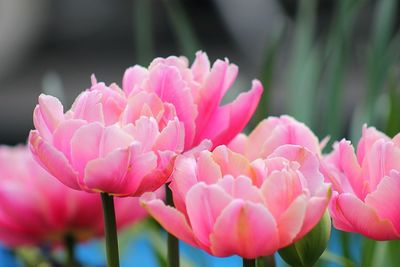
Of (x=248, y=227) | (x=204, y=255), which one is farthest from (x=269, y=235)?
(x=204, y=255)

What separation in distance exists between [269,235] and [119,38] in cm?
507

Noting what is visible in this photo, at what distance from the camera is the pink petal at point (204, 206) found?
0.31 m

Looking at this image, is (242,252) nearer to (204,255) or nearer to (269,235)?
(269,235)

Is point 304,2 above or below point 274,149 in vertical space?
above

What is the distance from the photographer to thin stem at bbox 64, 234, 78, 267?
534mm

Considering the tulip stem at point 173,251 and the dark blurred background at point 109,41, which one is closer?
the tulip stem at point 173,251

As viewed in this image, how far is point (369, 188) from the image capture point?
34cm

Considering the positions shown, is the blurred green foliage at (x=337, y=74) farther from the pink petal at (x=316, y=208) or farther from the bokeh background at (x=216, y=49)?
the pink petal at (x=316, y=208)

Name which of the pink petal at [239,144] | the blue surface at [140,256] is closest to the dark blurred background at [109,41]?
the blue surface at [140,256]

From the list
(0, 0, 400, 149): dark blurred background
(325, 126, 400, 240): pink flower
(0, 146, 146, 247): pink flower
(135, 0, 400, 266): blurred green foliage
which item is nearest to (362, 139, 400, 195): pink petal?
(325, 126, 400, 240): pink flower

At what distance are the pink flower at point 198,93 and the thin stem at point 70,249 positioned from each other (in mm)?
178

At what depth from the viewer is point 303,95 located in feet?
2.39

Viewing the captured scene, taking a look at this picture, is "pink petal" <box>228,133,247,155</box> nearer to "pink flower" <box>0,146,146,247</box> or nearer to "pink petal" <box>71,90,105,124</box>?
"pink petal" <box>71,90,105,124</box>

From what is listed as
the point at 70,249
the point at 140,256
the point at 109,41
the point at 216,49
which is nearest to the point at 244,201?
the point at 70,249
